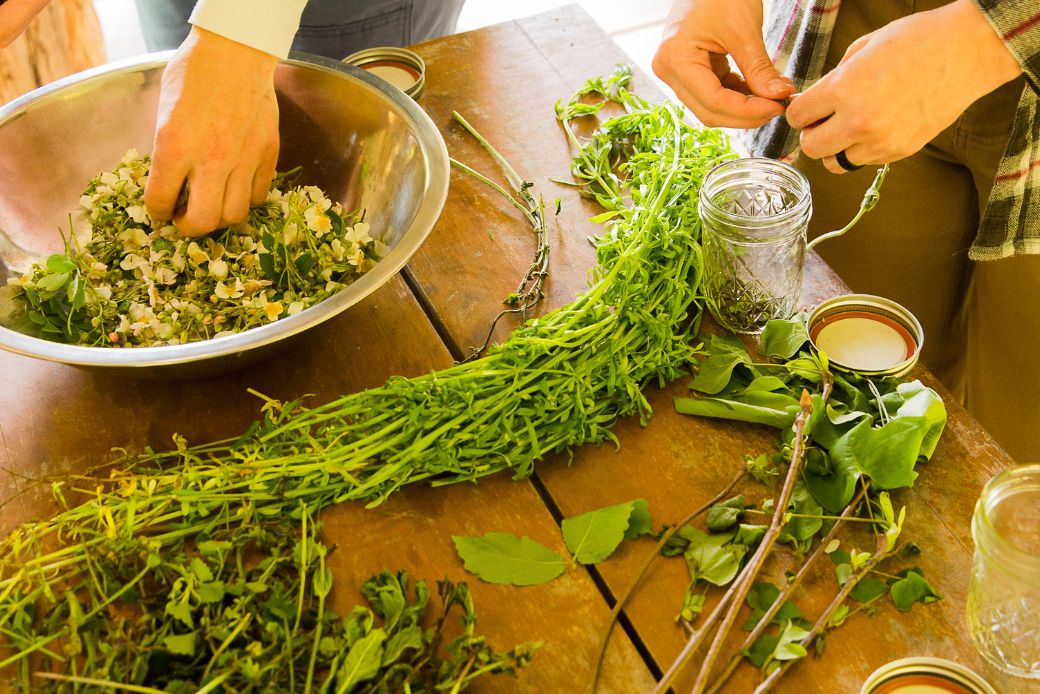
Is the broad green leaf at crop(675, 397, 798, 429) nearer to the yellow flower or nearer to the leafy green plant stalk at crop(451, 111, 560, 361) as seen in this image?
the leafy green plant stalk at crop(451, 111, 560, 361)

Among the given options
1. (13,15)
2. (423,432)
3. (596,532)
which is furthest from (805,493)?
(13,15)

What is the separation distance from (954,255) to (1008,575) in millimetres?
977

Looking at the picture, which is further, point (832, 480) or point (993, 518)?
point (832, 480)

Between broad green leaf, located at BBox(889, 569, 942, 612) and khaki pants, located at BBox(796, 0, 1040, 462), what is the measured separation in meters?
0.74

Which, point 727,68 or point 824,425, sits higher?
point 727,68

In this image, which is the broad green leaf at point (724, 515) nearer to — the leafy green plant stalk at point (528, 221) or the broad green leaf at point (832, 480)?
the broad green leaf at point (832, 480)

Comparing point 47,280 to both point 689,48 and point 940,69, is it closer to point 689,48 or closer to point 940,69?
point 689,48

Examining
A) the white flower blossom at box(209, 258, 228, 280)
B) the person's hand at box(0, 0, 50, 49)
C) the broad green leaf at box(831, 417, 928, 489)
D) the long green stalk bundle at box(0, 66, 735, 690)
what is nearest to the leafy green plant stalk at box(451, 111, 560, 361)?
the long green stalk bundle at box(0, 66, 735, 690)

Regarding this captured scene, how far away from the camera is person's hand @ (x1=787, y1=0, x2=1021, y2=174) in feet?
3.45

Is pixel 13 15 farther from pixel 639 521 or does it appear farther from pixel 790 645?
pixel 790 645

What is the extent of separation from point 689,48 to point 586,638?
0.78 metres

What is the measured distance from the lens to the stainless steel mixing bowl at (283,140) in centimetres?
129

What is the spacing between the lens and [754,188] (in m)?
1.21

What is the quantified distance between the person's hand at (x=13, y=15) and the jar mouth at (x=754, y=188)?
1.07 m
